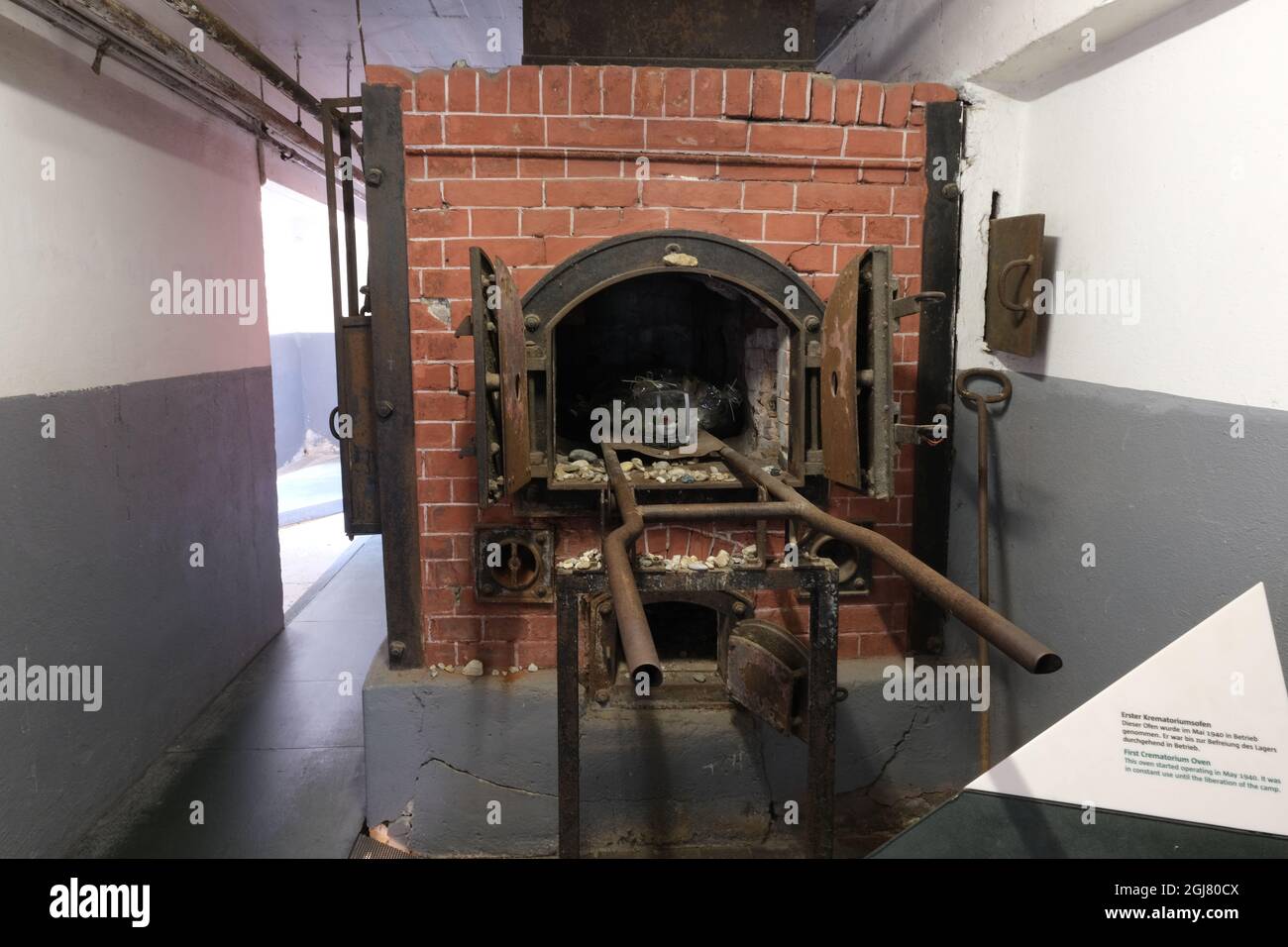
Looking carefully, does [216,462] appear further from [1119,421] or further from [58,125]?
[1119,421]

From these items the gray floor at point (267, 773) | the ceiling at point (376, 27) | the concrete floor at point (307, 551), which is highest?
the ceiling at point (376, 27)

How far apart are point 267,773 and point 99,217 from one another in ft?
5.96

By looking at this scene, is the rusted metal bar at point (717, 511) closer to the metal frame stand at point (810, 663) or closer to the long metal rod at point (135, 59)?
the metal frame stand at point (810, 663)

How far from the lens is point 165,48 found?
93.3 inches

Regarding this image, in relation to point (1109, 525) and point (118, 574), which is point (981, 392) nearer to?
point (1109, 525)

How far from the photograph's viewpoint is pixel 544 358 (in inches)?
82.7

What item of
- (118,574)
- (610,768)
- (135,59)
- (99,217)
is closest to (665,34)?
(135,59)

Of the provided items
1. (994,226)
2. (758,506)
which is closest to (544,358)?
(758,506)

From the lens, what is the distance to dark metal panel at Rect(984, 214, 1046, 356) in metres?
2.08

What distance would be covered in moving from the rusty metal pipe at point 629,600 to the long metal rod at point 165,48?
6.11ft

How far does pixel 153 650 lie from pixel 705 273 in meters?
2.20

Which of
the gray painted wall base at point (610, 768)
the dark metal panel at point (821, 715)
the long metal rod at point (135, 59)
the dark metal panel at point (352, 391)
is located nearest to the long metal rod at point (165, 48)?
the long metal rod at point (135, 59)

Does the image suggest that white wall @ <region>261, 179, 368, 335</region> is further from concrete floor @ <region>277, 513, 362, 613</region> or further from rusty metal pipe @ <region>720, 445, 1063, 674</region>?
rusty metal pipe @ <region>720, 445, 1063, 674</region>

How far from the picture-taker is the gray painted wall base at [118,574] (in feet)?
6.83
